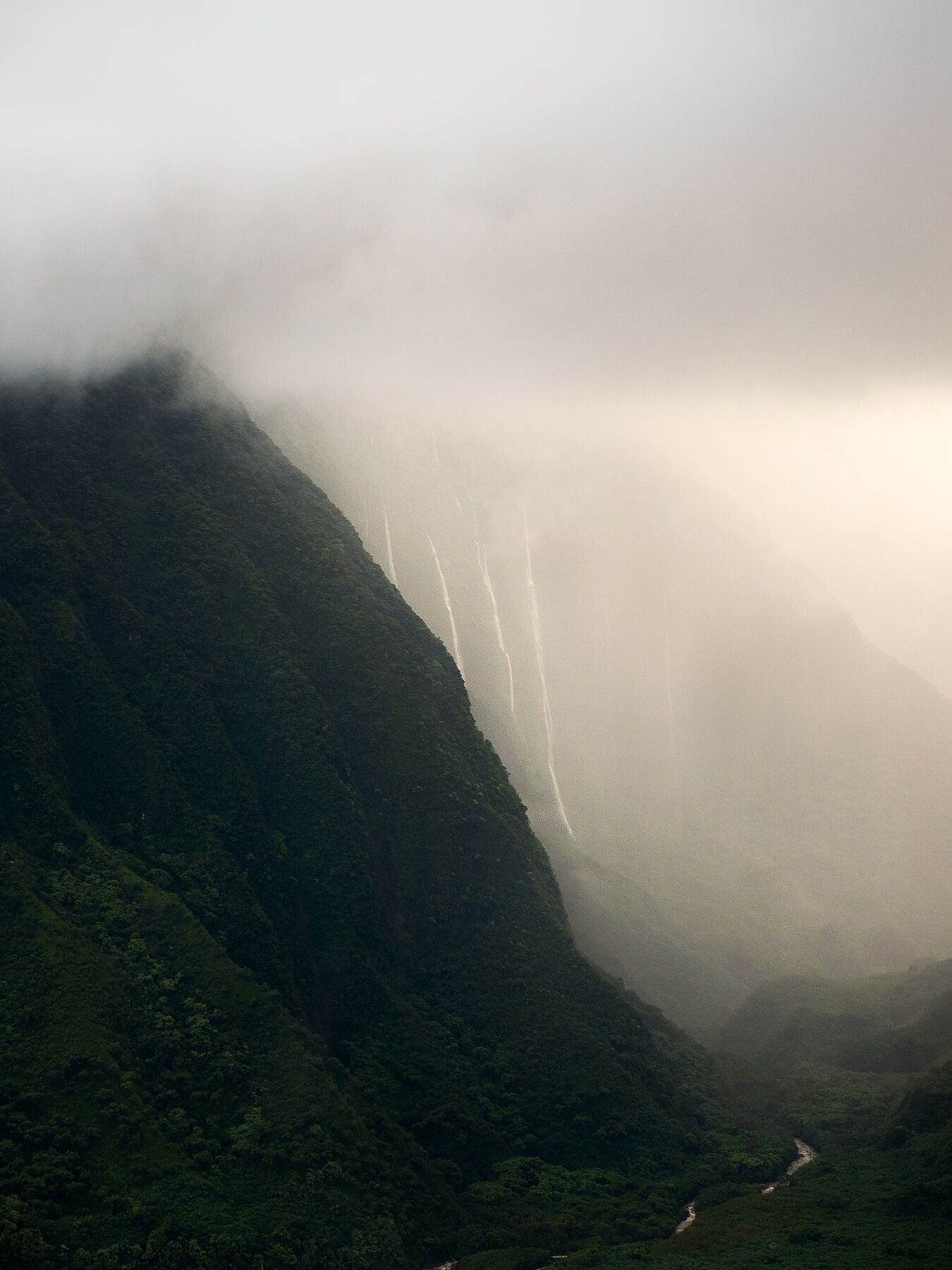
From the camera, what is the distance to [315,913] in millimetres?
74250

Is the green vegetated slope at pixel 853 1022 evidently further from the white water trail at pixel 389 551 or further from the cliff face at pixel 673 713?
the white water trail at pixel 389 551

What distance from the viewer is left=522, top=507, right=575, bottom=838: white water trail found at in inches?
4995

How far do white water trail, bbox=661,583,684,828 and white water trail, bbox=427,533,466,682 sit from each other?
31240 millimetres

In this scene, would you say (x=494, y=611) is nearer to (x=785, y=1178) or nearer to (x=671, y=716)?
(x=671, y=716)

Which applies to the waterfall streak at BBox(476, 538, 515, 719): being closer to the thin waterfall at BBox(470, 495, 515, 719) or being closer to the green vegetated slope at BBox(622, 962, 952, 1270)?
the thin waterfall at BBox(470, 495, 515, 719)

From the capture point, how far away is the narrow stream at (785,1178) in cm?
6618

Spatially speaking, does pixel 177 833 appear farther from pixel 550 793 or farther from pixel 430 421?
pixel 430 421

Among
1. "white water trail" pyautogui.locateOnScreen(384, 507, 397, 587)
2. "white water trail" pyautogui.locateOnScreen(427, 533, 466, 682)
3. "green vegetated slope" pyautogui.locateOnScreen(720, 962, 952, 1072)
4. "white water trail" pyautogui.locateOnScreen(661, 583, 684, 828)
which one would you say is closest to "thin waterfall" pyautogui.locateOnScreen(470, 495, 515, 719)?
"white water trail" pyautogui.locateOnScreen(427, 533, 466, 682)

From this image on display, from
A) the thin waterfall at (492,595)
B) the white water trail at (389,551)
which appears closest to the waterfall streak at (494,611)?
the thin waterfall at (492,595)

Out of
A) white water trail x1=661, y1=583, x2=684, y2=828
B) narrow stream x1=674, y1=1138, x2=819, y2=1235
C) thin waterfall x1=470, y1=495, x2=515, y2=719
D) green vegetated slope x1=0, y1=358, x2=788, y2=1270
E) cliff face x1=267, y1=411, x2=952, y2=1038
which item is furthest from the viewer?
white water trail x1=661, y1=583, x2=684, y2=828

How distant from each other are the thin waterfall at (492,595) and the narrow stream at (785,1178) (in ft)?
186

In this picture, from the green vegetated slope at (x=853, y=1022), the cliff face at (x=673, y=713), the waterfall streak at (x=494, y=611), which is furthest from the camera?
the waterfall streak at (x=494, y=611)

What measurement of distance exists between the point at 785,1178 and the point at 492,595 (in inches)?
2856

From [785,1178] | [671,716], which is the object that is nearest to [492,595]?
[671,716]
